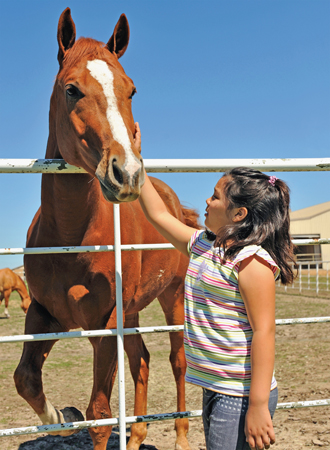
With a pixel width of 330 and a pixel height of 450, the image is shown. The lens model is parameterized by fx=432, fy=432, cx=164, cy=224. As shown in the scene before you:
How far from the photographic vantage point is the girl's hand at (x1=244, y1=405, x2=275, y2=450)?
1.33 m

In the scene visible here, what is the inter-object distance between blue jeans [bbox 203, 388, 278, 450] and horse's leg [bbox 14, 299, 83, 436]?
1263 mm

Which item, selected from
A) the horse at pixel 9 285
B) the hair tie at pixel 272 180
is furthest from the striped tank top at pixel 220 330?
the horse at pixel 9 285

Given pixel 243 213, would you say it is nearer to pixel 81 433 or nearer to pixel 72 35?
pixel 72 35

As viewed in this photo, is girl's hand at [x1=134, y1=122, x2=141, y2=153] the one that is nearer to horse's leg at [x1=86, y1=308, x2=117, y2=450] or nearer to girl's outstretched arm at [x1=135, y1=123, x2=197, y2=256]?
girl's outstretched arm at [x1=135, y1=123, x2=197, y2=256]

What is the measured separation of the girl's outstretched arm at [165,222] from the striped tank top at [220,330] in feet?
1.01

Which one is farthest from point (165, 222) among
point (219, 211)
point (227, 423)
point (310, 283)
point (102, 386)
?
point (310, 283)

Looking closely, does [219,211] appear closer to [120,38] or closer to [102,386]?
[102,386]

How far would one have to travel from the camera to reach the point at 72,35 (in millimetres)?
2381

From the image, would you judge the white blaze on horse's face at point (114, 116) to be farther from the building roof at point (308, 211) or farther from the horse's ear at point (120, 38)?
the building roof at point (308, 211)

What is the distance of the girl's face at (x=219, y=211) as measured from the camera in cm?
161

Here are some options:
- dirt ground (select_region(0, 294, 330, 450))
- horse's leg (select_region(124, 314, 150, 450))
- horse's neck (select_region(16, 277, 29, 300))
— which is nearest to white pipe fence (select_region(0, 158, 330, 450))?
dirt ground (select_region(0, 294, 330, 450))

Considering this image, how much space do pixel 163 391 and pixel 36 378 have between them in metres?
2.81

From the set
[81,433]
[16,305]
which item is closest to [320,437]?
[81,433]

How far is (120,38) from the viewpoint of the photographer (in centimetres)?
254
